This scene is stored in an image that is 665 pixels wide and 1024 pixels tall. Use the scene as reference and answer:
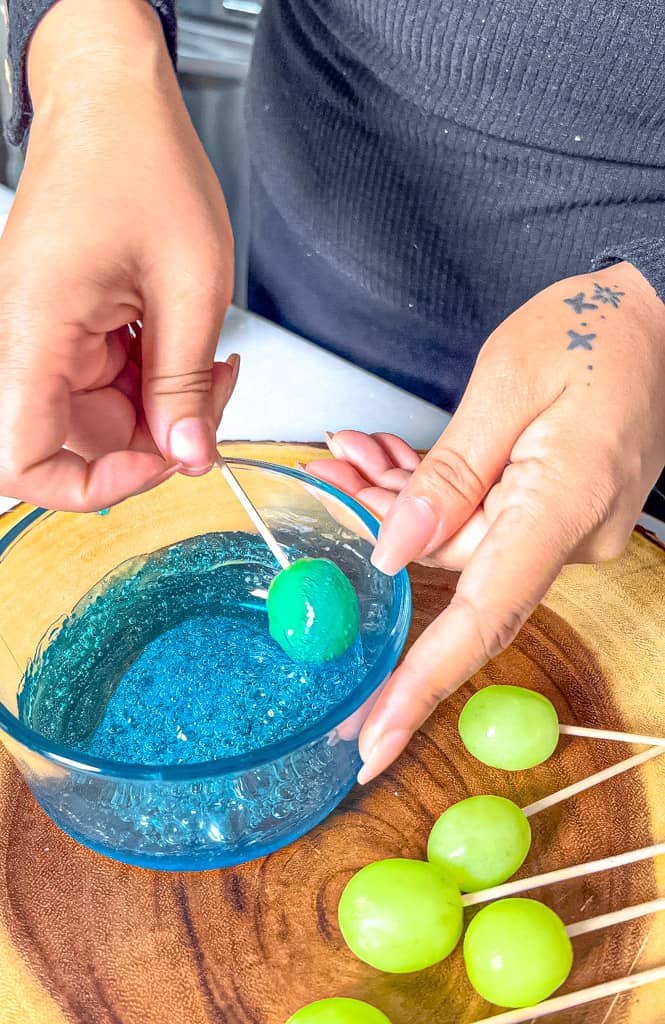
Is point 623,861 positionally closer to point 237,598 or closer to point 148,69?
point 237,598

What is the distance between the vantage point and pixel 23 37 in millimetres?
727

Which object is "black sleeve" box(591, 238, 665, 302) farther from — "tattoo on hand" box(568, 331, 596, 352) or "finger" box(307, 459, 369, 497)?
"finger" box(307, 459, 369, 497)

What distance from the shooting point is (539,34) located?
0.73m

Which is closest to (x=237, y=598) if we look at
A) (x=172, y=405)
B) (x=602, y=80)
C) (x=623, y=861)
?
(x=172, y=405)

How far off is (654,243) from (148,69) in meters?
0.41

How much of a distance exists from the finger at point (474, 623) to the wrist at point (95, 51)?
1.37 ft

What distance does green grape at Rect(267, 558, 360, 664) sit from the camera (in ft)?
2.12

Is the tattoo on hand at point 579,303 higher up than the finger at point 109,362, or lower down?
higher up

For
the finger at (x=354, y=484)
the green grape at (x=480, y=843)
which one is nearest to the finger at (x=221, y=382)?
the finger at (x=354, y=484)

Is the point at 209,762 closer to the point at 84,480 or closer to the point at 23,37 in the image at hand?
the point at 84,480

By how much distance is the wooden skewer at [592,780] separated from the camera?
62 centimetres

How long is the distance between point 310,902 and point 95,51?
0.62 m

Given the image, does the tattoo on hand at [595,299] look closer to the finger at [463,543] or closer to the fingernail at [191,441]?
the finger at [463,543]

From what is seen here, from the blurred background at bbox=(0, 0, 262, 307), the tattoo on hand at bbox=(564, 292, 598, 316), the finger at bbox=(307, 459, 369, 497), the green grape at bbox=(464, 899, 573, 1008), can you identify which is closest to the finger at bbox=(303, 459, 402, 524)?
the finger at bbox=(307, 459, 369, 497)
